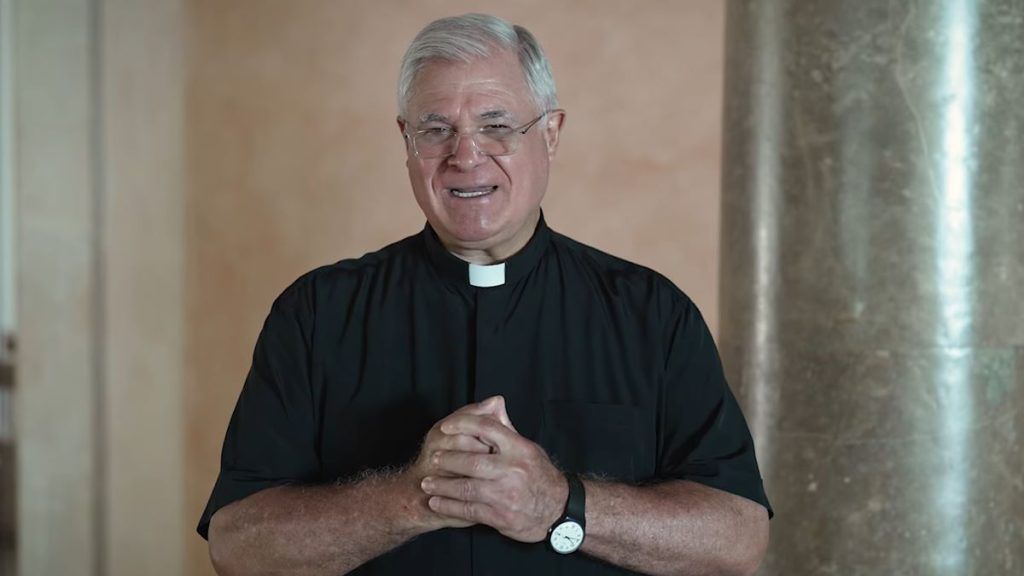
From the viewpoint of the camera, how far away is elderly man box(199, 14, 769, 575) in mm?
2322

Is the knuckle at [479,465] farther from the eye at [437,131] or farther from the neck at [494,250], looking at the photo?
the eye at [437,131]

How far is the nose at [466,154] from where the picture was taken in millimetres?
2467

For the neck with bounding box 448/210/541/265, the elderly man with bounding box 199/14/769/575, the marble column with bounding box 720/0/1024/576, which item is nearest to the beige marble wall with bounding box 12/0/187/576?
the elderly man with bounding box 199/14/769/575

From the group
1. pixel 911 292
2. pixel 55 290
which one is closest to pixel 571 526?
pixel 911 292

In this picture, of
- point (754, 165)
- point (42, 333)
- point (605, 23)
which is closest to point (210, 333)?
point (42, 333)

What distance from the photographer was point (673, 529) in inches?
91.1

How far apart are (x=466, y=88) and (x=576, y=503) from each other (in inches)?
35.8

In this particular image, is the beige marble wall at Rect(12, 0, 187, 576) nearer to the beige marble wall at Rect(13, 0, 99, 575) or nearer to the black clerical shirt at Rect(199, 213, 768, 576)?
the beige marble wall at Rect(13, 0, 99, 575)

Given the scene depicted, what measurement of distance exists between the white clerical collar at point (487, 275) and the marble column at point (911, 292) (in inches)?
46.2

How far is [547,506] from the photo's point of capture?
2191mm

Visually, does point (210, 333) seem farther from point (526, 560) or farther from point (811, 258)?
point (526, 560)

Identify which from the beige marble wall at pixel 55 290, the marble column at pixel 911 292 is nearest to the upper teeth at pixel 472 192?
the marble column at pixel 911 292

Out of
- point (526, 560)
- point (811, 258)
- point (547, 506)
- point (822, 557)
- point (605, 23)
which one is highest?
point (605, 23)

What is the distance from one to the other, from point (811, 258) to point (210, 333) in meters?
4.89
